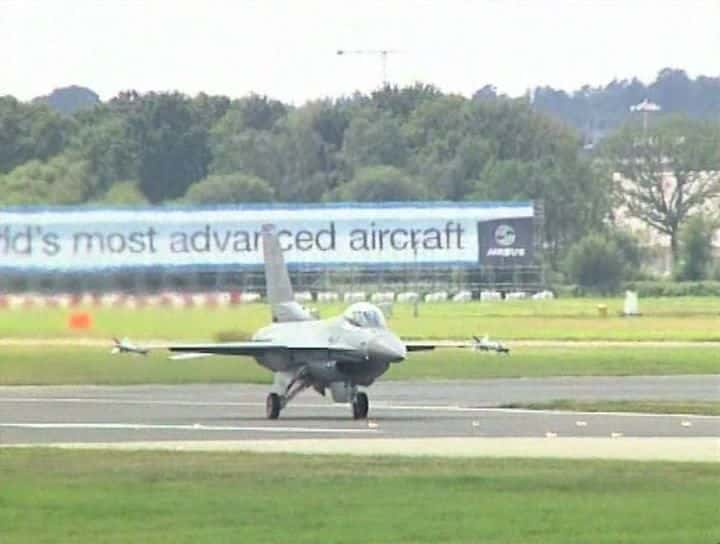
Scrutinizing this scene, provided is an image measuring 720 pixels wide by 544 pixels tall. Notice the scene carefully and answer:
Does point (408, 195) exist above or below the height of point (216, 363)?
above

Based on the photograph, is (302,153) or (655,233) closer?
(302,153)

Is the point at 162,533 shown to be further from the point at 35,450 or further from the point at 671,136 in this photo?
the point at 671,136

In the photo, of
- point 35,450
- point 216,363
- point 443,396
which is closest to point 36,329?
point 216,363

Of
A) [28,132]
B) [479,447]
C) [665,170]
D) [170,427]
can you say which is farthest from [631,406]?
[665,170]

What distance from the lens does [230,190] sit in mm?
56406

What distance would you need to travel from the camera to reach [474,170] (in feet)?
223

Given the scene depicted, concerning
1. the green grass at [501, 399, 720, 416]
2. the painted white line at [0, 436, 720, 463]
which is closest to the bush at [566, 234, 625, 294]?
the green grass at [501, 399, 720, 416]

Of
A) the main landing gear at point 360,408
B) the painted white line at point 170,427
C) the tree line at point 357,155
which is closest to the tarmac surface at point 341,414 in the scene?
the painted white line at point 170,427

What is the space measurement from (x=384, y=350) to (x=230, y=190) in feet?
66.4

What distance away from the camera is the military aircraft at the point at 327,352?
37.1m

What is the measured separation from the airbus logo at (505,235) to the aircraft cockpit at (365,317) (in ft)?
88.3

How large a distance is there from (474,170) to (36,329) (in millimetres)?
21475

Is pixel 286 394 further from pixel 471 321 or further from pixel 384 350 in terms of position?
pixel 471 321

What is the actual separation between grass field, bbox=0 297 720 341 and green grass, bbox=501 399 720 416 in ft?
33.1
